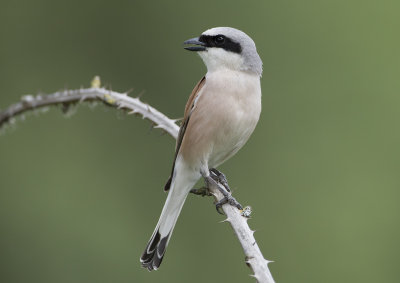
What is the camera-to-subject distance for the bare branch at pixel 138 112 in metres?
2.28

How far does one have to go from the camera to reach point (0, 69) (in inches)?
270

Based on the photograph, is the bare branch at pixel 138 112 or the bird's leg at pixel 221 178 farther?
the bird's leg at pixel 221 178

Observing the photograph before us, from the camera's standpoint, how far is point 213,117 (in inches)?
143

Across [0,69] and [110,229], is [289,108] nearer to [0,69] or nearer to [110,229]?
[110,229]

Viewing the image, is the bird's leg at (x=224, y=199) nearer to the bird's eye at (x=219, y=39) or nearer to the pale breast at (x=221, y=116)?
the pale breast at (x=221, y=116)

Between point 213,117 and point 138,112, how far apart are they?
0.82 metres

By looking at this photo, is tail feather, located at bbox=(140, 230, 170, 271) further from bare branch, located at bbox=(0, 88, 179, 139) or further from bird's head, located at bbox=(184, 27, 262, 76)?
bird's head, located at bbox=(184, 27, 262, 76)

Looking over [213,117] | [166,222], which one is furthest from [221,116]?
[166,222]

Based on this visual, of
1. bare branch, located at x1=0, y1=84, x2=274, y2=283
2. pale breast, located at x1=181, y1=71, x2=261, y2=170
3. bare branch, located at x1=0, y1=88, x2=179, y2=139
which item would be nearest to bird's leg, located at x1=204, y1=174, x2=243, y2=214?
bare branch, located at x1=0, y1=84, x2=274, y2=283

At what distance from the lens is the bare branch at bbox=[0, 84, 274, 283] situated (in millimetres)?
2277

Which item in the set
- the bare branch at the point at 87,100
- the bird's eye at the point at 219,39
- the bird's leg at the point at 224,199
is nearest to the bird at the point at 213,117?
the bird's eye at the point at 219,39

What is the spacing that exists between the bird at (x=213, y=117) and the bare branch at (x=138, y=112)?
49 cm

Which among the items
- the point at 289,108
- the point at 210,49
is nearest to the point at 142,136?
the point at 289,108

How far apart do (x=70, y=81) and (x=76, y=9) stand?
2.64 feet
